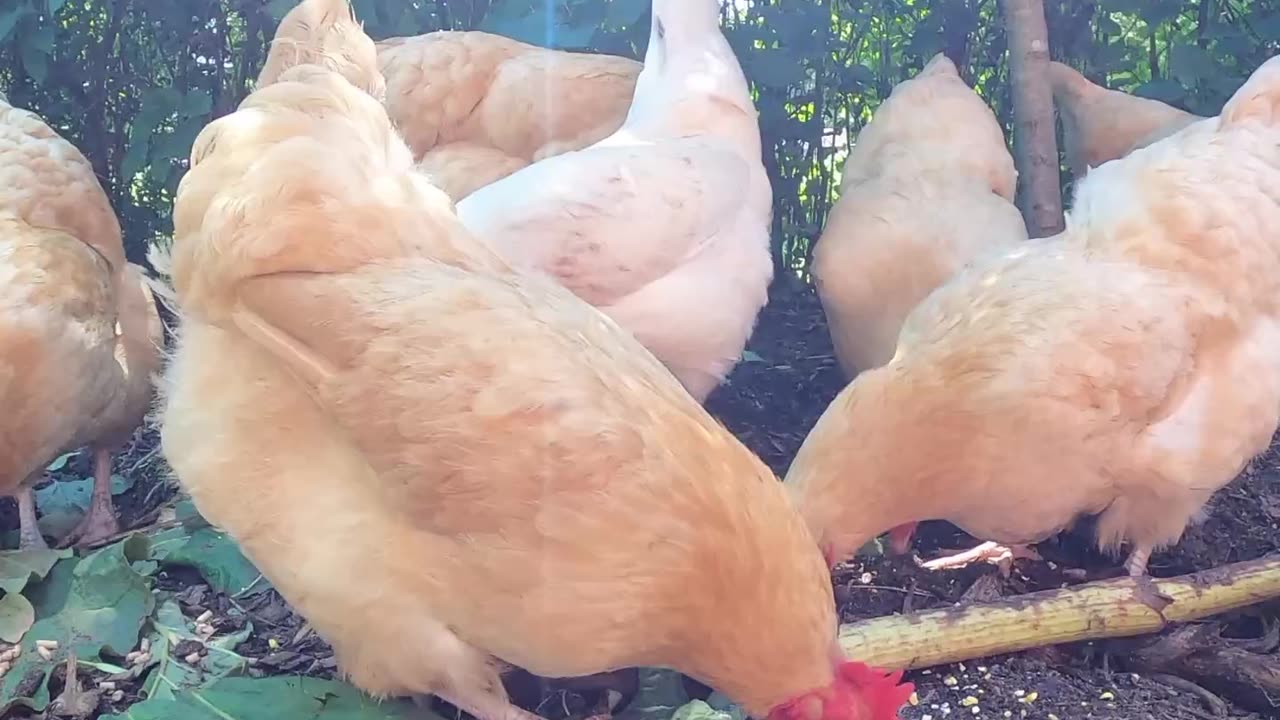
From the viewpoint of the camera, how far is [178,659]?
2.39m

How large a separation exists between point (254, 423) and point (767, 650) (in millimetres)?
965

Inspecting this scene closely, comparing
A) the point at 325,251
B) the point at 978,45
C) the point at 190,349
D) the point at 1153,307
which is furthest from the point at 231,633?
the point at 978,45

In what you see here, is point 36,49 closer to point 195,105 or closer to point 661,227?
point 195,105

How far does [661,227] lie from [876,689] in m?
1.33

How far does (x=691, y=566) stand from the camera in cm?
176

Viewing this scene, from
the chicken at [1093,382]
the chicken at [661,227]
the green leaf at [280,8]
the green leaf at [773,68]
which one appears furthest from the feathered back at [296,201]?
the green leaf at [773,68]

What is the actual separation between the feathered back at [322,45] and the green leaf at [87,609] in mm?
1169

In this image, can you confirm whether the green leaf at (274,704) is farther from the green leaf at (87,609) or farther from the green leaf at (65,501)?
the green leaf at (65,501)

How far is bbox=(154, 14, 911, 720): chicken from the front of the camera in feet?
5.74

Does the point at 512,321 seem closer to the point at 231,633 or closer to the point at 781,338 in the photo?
the point at 231,633

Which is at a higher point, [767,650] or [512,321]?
[512,321]

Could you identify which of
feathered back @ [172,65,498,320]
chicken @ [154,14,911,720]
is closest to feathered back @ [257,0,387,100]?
feathered back @ [172,65,498,320]

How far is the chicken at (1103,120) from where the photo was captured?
3.32m

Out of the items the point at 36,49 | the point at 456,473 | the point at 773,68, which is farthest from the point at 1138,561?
the point at 36,49
